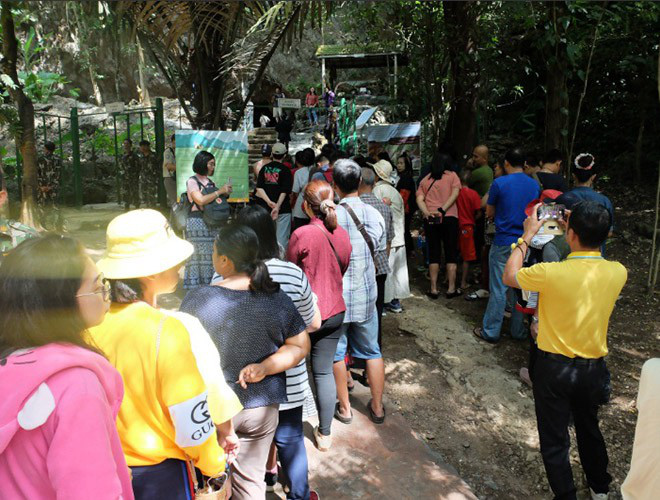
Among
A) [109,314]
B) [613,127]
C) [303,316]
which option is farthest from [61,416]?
[613,127]

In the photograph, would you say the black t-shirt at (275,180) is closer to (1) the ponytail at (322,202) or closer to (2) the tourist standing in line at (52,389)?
(1) the ponytail at (322,202)

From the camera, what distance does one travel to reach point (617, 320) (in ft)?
19.7

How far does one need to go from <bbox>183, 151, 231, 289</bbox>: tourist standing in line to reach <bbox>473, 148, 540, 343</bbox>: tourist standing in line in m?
2.65

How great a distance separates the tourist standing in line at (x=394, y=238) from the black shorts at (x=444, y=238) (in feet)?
→ 2.60

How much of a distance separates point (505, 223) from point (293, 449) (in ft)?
11.0

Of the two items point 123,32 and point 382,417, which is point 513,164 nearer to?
point 382,417

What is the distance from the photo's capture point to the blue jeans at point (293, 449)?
2.91m

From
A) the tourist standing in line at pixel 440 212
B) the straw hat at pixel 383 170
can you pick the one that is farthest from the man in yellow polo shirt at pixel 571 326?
the tourist standing in line at pixel 440 212

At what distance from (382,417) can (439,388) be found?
35.0 inches

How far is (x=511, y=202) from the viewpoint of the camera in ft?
17.6

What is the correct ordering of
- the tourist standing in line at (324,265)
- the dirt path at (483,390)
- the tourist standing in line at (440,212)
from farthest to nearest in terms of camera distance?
the tourist standing in line at (440,212) < the dirt path at (483,390) < the tourist standing in line at (324,265)

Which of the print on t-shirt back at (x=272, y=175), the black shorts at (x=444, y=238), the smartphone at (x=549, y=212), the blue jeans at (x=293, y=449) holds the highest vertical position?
the print on t-shirt back at (x=272, y=175)

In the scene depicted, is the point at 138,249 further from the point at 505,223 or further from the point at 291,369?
the point at 505,223

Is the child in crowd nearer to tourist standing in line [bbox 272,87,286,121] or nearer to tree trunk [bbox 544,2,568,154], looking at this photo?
tree trunk [bbox 544,2,568,154]
